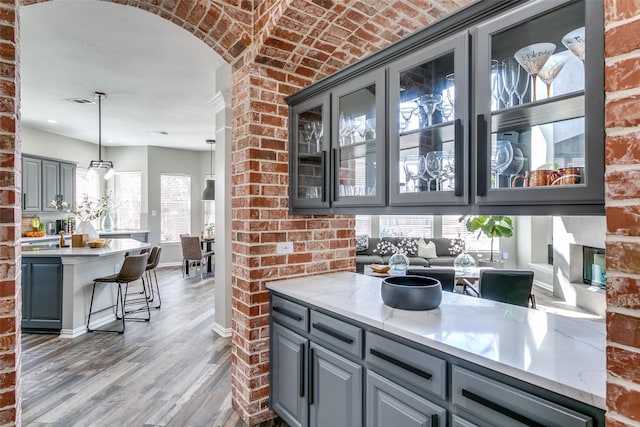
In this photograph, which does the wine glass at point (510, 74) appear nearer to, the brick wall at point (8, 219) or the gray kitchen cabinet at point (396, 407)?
the gray kitchen cabinet at point (396, 407)

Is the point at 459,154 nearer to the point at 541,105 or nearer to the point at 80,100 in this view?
the point at 541,105

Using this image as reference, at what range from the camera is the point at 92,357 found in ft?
11.2

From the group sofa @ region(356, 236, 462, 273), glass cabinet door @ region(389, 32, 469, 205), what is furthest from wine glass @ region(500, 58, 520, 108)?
sofa @ region(356, 236, 462, 273)

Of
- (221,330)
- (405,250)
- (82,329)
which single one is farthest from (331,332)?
(405,250)

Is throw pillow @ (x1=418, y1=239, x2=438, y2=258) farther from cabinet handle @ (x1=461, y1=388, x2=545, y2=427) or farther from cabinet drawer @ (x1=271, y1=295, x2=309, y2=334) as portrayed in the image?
cabinet handle @ (x1=461, y1=388, x2=545, y2=427)

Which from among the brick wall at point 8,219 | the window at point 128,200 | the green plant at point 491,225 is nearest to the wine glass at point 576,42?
the brick wall at point 8,219

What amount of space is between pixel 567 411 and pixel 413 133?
1243 mm

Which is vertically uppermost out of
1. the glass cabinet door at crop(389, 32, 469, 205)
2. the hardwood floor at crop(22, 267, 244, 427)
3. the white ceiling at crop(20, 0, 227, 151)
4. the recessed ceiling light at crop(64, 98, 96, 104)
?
the white ceiling at crop(20, 0, 227, 151)

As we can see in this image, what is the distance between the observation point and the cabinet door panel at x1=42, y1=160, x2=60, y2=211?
6.65 meters

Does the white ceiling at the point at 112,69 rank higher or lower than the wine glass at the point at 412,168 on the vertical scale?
higher

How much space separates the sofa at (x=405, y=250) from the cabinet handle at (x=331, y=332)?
459 cm

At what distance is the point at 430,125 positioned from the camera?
167 centimetres

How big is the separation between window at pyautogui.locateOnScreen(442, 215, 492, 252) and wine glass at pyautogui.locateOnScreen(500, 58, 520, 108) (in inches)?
260

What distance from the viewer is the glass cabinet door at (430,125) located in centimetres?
147
